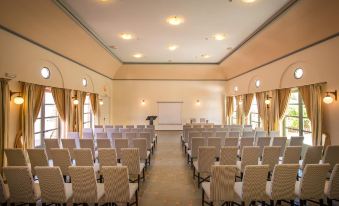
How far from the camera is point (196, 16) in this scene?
7113mm

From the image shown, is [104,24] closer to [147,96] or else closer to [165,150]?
[165,150]

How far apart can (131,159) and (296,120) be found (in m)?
6.85

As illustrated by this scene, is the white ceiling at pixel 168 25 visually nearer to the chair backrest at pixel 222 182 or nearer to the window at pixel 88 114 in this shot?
the window at pixel 88 114

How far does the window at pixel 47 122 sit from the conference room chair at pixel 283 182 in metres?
7.30

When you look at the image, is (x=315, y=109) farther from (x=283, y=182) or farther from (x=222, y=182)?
(x=222, y=182)

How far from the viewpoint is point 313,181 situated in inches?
133

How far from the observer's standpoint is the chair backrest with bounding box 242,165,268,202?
333 cm

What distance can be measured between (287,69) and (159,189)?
6824mm

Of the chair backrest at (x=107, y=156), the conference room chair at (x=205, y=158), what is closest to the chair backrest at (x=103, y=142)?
the chair backrest at (x=107, y=156)

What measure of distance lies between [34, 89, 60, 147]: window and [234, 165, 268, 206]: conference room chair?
22.8 feet

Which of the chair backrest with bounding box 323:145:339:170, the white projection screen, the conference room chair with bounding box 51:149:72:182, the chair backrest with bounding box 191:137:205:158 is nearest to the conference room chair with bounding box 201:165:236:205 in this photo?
the chair backrest with bounding box 323:145:339:170

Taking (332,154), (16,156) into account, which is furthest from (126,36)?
(332,154)

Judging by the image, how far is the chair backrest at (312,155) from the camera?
184 inches

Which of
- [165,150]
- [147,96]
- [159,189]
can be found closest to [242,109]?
[165,150]
